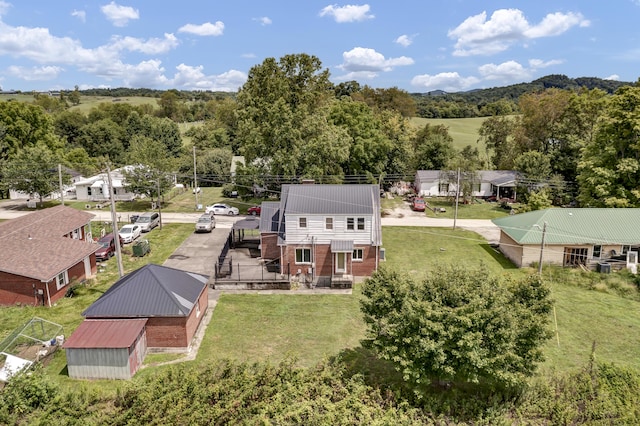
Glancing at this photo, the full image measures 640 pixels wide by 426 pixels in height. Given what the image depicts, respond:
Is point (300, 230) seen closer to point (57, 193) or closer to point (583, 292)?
point (583, 292)

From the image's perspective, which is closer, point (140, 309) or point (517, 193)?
point (140, 309)

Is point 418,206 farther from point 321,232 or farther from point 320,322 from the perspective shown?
point 320,322

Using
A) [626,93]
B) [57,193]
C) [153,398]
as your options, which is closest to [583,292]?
[626,93]

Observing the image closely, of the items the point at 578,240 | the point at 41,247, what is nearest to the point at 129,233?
the point at 41,247

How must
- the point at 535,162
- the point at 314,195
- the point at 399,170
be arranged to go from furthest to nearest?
the point at 399,170 → the point at 535,162 → the point at 314,195

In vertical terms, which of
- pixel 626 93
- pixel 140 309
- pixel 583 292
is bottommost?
pixel 583 292

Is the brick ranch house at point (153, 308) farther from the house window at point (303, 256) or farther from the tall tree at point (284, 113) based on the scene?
the tall tree at point (284, 113)
